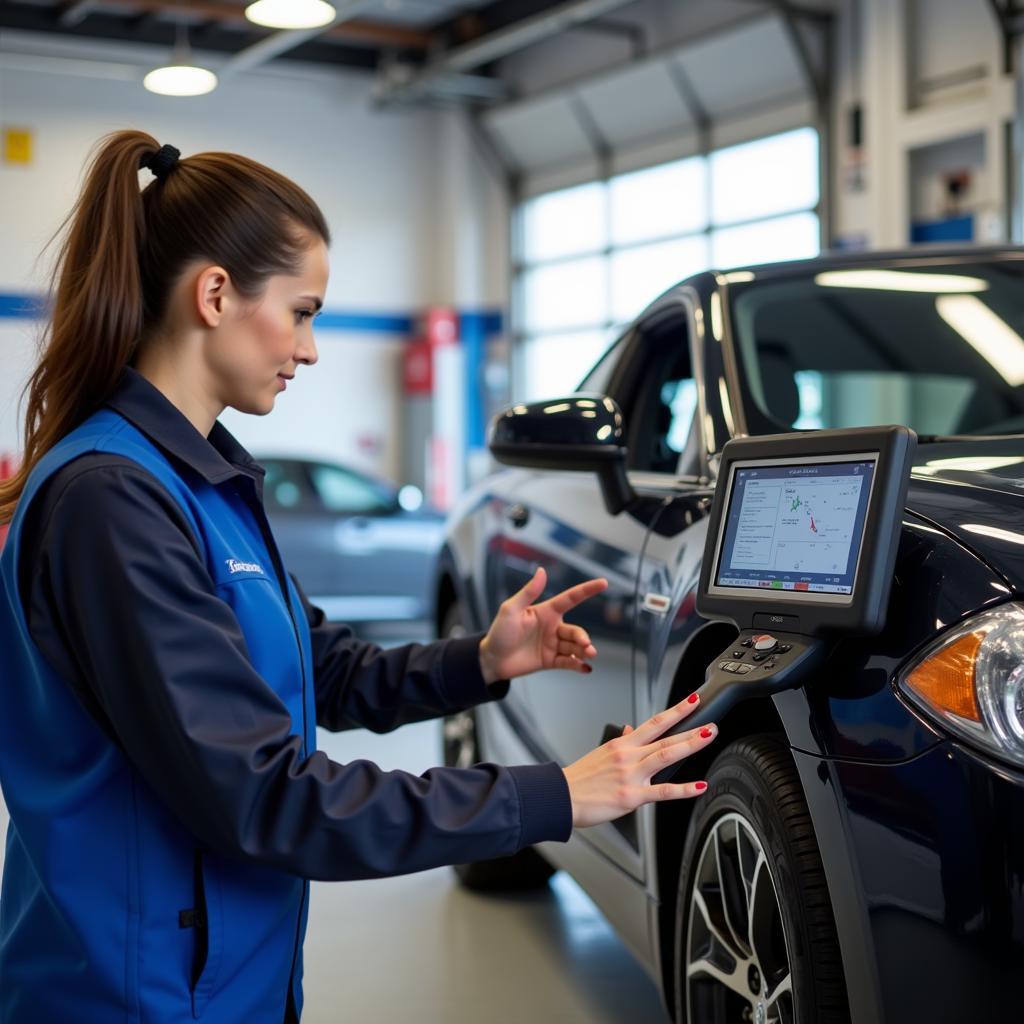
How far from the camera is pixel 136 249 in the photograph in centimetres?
145

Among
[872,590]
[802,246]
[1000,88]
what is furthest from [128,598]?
[802,246]

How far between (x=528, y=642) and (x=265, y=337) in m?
0.60

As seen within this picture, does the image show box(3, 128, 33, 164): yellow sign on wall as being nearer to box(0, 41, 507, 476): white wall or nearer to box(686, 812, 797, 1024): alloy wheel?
box(0, 41, 507, 476): white wall

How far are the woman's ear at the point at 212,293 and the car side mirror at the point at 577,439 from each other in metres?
0.89

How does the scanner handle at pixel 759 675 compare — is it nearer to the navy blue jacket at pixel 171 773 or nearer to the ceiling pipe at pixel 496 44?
the navy blue jacket at pixel 171 773

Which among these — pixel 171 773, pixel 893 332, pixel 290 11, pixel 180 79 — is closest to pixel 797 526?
pixel 171 773

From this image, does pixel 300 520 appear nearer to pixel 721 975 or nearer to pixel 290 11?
pixel 290 11

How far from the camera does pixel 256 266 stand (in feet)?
4.82

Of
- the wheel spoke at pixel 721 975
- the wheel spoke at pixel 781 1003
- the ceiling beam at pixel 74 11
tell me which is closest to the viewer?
the wheel spoke at pixel 781 1003

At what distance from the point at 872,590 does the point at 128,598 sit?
2.35 feet

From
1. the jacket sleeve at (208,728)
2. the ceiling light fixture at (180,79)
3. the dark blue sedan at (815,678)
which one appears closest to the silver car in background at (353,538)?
the ceiling light fixture at (180,79)

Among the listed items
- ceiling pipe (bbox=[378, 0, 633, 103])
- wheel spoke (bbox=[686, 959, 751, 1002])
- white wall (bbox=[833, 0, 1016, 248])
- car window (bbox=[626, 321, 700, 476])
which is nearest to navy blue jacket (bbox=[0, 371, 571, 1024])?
wheel spoke (bbox=[686, 959, 751, 1002])

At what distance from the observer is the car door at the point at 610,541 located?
2273 millimetres

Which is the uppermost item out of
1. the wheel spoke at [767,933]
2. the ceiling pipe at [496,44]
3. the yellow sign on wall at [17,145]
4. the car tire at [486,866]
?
the ceiling pipe at [496,44]
